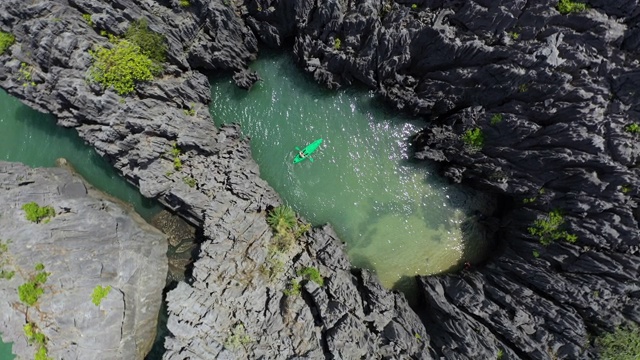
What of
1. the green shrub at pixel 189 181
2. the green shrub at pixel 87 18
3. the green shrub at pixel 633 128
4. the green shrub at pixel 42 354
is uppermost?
the green shrub at pixel 633 128

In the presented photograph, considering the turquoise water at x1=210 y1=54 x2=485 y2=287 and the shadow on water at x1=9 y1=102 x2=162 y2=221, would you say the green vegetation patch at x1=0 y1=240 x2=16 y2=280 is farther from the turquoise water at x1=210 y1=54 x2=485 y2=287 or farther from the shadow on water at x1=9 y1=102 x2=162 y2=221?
the turquoise water at x1=210 y1=54 x2=485 y2=287

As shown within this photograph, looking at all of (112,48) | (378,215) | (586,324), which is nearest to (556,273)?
(586,324)

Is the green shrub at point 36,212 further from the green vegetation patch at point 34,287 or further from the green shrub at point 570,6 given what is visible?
the green shrub at point 570,6

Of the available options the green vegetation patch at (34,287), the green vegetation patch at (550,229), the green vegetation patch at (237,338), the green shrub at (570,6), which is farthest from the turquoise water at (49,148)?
the green shrub at (570,6)

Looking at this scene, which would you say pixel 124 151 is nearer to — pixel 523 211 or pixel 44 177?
pixel 44 177

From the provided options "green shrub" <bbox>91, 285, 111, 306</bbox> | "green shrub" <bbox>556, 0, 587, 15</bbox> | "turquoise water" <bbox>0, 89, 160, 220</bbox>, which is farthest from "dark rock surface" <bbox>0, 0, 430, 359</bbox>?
"green shrub" <bbox>556, 0, 587, 15</bbox>
